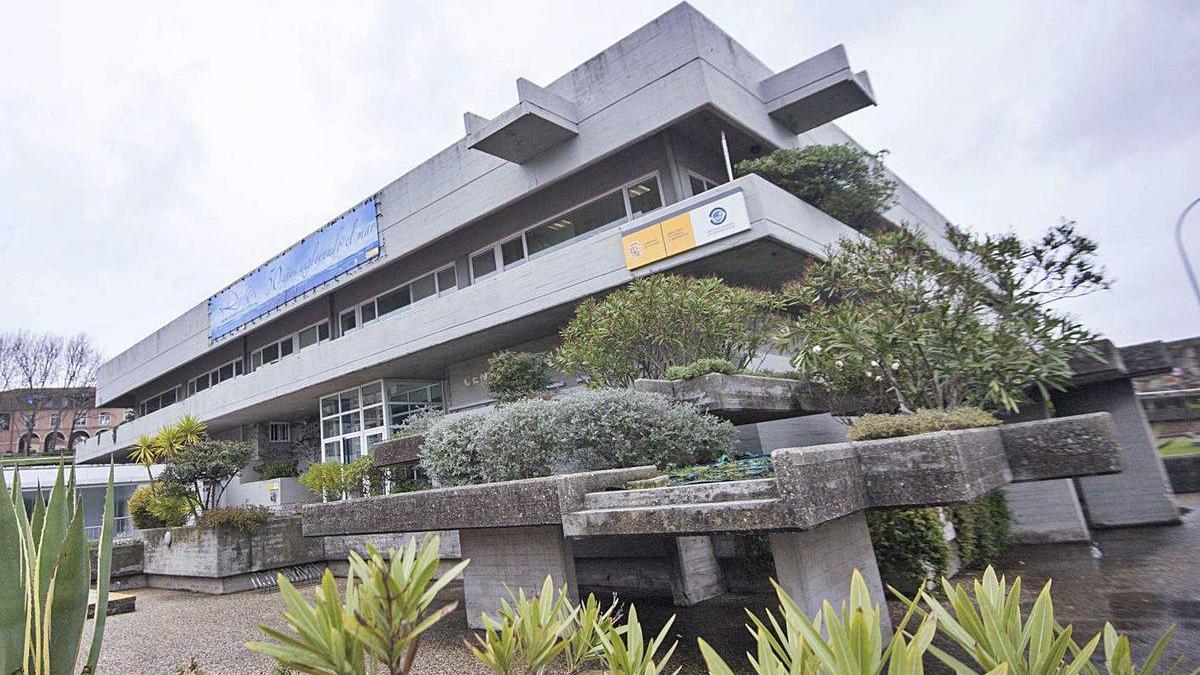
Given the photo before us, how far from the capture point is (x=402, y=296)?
18.8 meters

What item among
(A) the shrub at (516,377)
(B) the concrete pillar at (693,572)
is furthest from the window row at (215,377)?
(B) the concrete pillar at (693,572)

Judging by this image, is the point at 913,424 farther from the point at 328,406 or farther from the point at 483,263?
the point at 328,406

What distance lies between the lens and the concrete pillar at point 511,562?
4.86 m

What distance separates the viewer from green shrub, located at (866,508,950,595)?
5984 mm

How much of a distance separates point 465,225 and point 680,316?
887 cm

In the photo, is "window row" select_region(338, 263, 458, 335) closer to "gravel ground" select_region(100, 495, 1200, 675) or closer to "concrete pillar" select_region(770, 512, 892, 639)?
"gravel ground" select_region(100, 495, 1200, 675)

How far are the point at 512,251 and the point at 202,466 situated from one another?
29.2 feet

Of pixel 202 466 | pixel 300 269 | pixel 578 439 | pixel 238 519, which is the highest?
pixel 300 269

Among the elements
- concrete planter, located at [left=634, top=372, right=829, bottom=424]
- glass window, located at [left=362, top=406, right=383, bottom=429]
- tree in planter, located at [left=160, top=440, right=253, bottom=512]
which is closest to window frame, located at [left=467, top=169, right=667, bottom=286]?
glass window, located at [left=362, top=406, right=383, bottom=429]

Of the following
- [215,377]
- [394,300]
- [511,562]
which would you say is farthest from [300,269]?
[511,562]

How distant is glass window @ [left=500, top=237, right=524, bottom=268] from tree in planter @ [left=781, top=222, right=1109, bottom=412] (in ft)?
29.1

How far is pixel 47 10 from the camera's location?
6332 mm

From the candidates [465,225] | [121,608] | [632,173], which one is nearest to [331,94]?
[465,225]

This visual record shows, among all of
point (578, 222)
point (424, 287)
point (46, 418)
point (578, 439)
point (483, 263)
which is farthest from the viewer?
point (46, 418)
